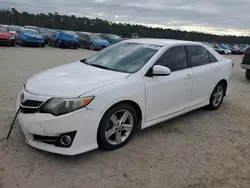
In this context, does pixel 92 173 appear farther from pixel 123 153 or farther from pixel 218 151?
pixel 218 151

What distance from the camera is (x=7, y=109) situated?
4980 millimetres

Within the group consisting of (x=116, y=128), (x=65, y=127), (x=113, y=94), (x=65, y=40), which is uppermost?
(x=65, y=40)

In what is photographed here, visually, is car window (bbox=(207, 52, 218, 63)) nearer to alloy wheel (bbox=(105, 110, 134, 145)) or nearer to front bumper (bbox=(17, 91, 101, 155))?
alloy wheel (bbox=(105, 110, 134, 145))

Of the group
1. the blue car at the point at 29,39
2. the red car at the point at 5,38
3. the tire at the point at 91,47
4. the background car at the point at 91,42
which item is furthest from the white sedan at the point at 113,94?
the tire at the point at 91,47

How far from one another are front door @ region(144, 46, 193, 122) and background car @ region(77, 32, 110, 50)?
809 inches

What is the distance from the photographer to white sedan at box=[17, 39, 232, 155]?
10.5ft

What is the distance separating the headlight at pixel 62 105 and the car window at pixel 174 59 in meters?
1.52

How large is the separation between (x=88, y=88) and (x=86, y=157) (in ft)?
2.98

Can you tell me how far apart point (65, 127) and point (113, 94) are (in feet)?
2.44

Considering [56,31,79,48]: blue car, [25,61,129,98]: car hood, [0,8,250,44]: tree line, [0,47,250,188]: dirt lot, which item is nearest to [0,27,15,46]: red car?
[56,31,79,48]: blue car

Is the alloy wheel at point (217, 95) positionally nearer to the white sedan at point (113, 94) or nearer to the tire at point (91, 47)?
the white sedan at point (113, 94)

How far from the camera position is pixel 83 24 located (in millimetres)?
59875

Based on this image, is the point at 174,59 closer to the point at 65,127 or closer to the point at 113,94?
the point at 113,94

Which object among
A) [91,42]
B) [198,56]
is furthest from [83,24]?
[198,56]
